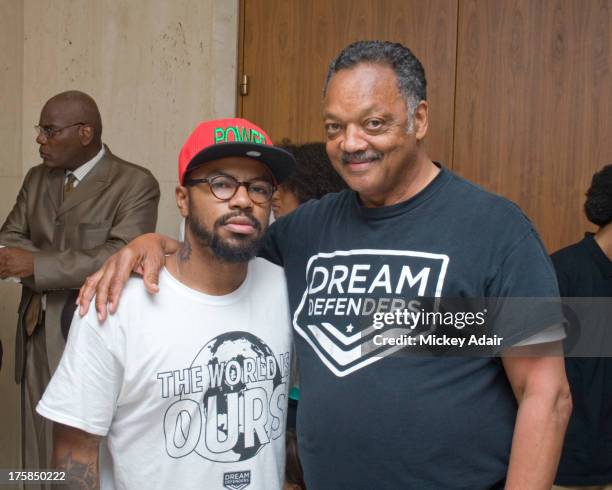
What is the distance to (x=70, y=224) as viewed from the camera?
12.1 feet

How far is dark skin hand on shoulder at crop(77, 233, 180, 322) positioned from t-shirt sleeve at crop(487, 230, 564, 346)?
0.80 metres

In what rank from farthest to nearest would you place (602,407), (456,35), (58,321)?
(456,35) → (58,321) → (602,407)

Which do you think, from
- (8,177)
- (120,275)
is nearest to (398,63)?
(120,275)

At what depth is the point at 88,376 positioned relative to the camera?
5.93ft

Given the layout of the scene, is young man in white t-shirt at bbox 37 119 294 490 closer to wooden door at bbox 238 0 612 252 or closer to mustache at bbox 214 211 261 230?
mustache at bbox 214 211 261 230

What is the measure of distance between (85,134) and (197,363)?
87.5 inches

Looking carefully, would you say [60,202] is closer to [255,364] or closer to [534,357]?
[255,364]

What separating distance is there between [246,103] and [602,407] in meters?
2.63

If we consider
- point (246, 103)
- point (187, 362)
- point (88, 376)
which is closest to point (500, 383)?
point (187, 362)

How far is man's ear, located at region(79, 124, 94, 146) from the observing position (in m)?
3.76

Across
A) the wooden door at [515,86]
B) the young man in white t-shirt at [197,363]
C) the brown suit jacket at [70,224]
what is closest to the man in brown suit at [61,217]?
the brown suit jacket at [70,224]

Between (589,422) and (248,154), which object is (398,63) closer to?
(248,154)

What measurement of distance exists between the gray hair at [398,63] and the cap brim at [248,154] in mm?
264

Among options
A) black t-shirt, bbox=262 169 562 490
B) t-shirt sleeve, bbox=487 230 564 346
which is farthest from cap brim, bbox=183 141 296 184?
t-shirt sleeve, bbox=487 230 564 346
